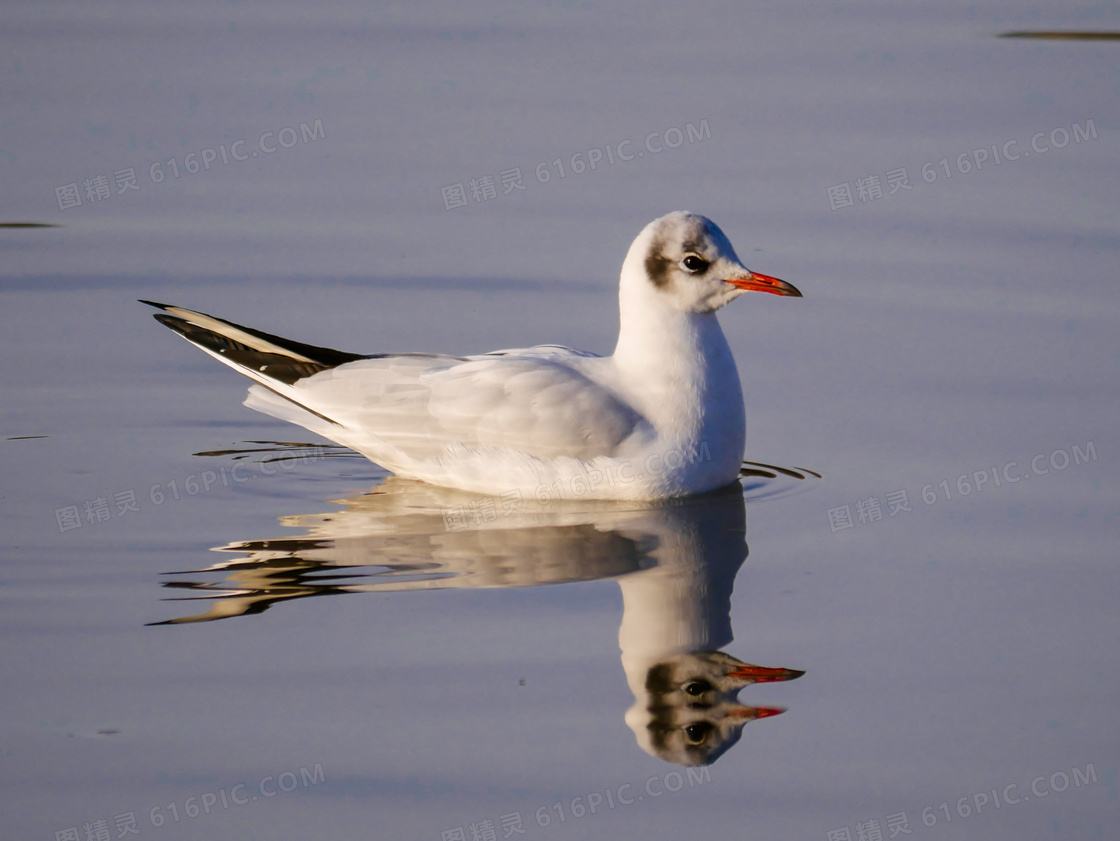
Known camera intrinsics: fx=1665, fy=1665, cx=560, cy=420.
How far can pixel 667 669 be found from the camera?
6.23 metres

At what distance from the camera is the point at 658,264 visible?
8.02m

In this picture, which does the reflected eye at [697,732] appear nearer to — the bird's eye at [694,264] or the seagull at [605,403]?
the seagull at [605,403]

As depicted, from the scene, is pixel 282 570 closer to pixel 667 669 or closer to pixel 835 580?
pixel 667 669

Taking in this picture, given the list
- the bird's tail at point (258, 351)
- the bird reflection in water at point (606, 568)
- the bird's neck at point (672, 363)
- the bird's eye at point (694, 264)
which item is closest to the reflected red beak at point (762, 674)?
the bird reflection in water at point (606, 568)

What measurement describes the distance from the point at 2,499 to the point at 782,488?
3728 mm

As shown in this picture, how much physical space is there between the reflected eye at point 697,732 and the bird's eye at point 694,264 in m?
Answer: 2.77

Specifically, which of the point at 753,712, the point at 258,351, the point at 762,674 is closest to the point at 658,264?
the point at 258,351

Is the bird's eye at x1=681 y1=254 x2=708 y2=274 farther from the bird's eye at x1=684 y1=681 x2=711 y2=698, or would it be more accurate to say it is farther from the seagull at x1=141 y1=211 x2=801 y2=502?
the bird's eye at x1=684 y1=681 x2=711 y2=698

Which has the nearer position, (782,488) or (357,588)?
(357,588)

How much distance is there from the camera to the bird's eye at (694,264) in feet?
26.1

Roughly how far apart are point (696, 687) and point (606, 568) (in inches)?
41.4

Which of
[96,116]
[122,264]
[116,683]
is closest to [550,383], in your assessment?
[116,683]

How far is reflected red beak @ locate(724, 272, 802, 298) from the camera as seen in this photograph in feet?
25.8

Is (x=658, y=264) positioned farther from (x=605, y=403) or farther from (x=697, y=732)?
(x=697, y=732)
